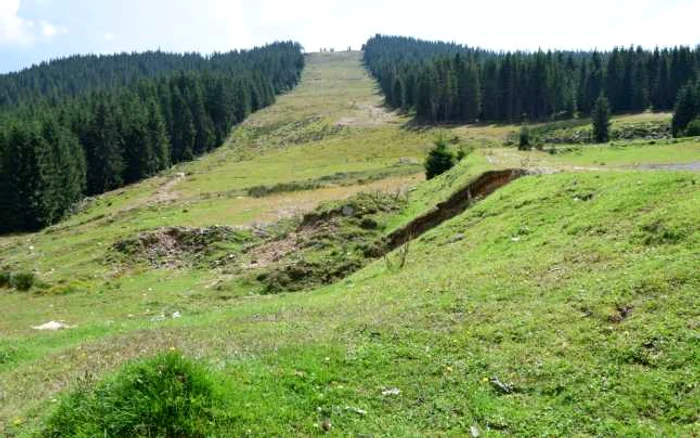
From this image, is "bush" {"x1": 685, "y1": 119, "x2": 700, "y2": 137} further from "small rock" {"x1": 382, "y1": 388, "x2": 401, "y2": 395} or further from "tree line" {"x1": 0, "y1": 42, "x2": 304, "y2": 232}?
"tree line" {"x1": 0, "y1": 42, "x2": 304, "y2": 232}

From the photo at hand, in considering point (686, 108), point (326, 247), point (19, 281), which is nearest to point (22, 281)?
point (19, 281)

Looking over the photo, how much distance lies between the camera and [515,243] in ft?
63.9

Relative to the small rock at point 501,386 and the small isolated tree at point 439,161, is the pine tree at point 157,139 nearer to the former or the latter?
the small isolated tree at point 439,161

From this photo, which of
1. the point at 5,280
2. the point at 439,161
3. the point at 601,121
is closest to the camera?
the point at 5,280

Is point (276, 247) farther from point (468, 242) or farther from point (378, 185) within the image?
point (378, 185)

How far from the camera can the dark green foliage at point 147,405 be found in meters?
8.45

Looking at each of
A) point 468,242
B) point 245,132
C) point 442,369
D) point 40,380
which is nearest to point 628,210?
point 468,242

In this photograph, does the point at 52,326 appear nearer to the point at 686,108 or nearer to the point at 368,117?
the point at 686,108

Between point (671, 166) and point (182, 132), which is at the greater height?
point (182, 132)

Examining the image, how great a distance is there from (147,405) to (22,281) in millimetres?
31336

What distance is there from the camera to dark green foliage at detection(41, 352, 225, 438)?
8445 millimetres

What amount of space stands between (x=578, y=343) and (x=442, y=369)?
2.76 meters

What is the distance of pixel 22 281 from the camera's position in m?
34.8

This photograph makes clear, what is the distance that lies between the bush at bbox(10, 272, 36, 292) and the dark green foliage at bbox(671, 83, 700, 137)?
283 ft
